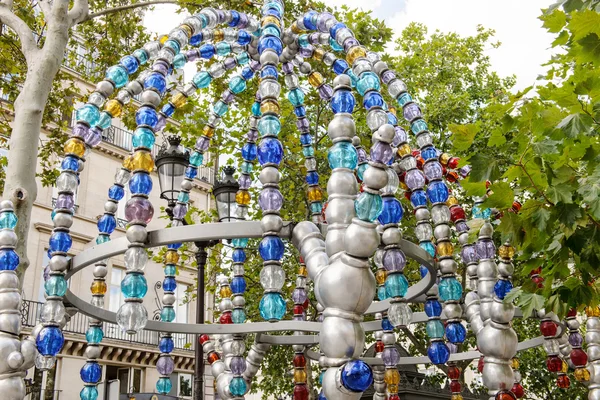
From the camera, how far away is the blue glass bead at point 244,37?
5.15 metres

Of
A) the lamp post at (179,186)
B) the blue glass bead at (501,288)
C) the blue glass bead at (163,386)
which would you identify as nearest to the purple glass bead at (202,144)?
the lamp post at (179,186)

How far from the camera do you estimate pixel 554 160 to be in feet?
14.5

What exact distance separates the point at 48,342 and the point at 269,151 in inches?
70.9

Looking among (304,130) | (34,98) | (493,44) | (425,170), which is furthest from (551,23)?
(493,44)

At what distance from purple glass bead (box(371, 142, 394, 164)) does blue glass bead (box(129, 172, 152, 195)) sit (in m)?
1.39

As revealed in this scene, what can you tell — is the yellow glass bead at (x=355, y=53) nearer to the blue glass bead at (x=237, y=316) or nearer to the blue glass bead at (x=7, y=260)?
the blue glass bead at (x=7, y=260)

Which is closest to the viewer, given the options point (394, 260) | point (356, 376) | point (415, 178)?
point (356, 376)

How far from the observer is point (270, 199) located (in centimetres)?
327

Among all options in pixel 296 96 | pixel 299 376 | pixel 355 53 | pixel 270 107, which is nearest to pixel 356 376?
pixel 270 107

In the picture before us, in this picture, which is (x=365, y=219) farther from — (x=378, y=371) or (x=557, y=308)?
(x=378, y=371)

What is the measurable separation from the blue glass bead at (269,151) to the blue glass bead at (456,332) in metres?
1.93

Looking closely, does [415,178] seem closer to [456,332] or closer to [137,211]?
[456,332]

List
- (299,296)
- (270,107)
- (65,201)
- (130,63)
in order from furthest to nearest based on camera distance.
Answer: (299,296)
(130,63)
(65,201)
(270,107)

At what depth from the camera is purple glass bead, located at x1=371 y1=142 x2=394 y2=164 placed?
269cm
